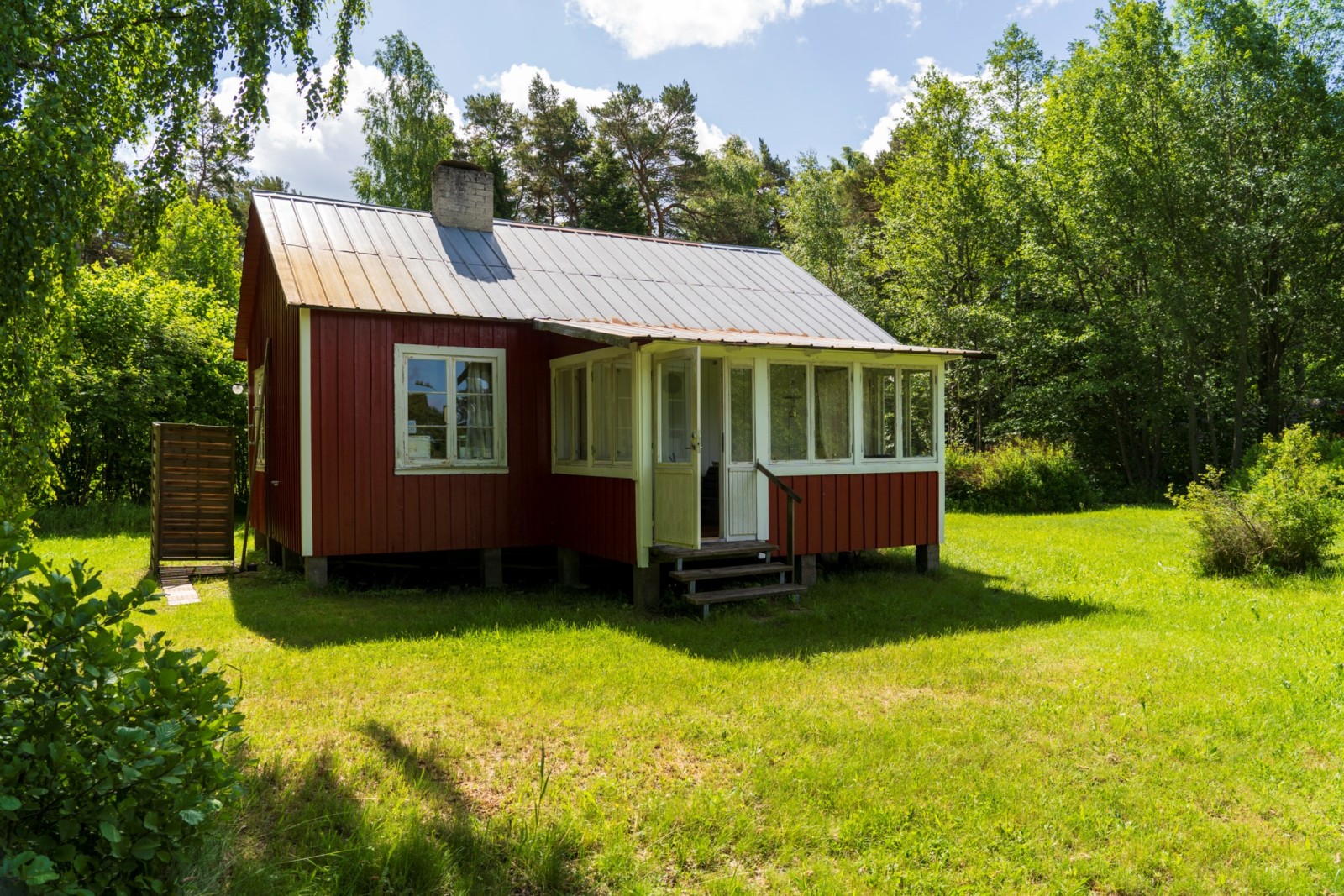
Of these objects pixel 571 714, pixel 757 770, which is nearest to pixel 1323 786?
pixel 757 770

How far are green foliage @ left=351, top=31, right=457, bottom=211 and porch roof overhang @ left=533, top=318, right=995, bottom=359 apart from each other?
58.1 feet

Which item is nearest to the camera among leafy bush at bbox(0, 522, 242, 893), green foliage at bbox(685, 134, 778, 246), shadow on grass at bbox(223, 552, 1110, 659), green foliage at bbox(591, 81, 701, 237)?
leafy bush at bbox(0, 522, 242, 893)

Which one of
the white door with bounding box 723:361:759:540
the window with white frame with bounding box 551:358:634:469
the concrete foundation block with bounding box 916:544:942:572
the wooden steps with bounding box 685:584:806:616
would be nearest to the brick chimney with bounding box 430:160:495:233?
the window with white frame with bounding box 551:358:634:469

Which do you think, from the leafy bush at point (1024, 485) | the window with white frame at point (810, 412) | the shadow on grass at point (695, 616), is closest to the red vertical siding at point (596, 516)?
the shadow on grass at point (695, 616)

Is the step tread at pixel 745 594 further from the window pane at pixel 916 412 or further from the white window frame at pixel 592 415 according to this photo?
the window pane at pixel 916 412

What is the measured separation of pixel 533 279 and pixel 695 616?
17.2ft

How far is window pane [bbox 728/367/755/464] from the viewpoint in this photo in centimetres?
956

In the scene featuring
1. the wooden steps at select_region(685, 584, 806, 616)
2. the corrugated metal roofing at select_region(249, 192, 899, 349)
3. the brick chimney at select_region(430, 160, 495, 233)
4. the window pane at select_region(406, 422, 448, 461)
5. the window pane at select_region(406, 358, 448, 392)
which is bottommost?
the wooden steps at select_region(685, 584, 806, 616)

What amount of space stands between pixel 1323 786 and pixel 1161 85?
61.6 feet

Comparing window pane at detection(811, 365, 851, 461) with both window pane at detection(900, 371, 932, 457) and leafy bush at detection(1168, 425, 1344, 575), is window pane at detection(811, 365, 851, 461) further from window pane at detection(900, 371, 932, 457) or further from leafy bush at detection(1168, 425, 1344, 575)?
leafy bush at detection(1168, 425, 1344, 575)

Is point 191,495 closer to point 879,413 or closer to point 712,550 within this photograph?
point 712,550

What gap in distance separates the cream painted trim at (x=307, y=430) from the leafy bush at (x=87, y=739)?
22.0ft

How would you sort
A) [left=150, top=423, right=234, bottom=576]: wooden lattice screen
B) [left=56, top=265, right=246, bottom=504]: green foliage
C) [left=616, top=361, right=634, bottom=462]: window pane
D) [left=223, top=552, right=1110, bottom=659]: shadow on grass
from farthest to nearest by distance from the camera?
1. [left=56, top=265, right=246, bottom=504]: green foliage
2. [left=150, top=423, right=234, bottom=576]: wooden lattice screen
3. [left=616, top=361, right=634, bottom=462]: window pane
4. [left=223, top=552, right=1110, bottom=659]: shadow on grass

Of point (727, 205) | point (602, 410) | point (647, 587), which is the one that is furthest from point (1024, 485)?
point (727, 205)
